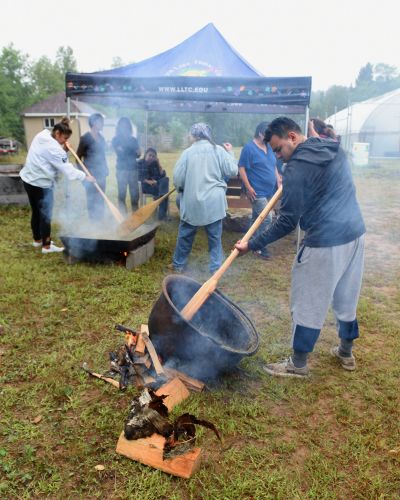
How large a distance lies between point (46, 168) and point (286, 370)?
13.4 ft

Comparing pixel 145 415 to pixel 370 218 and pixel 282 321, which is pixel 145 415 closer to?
pixel 282 321

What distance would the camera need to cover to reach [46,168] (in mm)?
5477

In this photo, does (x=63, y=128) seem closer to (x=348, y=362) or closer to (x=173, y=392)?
(x=173, y=392)

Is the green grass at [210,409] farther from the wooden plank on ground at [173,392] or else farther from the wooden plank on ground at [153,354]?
the wooden plank on ground at [153,354]

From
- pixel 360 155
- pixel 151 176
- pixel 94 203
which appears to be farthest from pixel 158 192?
pixel 360 155

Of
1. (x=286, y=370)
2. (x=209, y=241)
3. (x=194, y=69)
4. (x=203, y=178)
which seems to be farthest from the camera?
(x=194, y=69)

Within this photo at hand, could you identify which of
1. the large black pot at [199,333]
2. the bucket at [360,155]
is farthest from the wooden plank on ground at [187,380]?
the bucket at [360,155]

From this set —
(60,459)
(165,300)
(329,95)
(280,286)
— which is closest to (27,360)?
(60,459)

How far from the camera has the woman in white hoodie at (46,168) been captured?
5375mm

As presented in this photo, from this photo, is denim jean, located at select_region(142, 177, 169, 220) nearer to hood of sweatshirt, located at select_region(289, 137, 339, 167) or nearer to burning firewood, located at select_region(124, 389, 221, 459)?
hood of sweatshirt, located at select_region(289, 137, 339, 167)

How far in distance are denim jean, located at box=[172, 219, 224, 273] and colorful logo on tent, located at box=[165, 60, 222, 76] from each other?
116 inches

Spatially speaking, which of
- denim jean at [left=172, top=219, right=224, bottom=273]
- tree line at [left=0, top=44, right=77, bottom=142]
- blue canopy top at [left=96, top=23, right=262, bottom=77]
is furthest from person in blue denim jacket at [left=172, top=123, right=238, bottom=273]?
tree line at [left=0, top=44, right=77, bottom=142]

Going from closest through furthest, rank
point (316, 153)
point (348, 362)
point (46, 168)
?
point (316, 153) < point (348, 362) < point (46, 168)

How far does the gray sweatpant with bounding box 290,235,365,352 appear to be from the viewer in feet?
9.37
